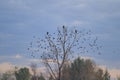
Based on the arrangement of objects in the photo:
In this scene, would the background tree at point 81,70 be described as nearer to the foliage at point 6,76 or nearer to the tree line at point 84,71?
the tree line at point 84,71

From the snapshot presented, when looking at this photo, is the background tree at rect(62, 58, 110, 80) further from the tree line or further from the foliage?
the foliage

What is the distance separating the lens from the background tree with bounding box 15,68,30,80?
87819 millimetres

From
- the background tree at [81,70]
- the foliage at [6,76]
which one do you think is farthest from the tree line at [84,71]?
the foliage at [6,76]

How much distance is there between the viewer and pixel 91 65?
74875mm

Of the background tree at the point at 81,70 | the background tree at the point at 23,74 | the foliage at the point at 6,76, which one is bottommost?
the foliage at the point at 6,76

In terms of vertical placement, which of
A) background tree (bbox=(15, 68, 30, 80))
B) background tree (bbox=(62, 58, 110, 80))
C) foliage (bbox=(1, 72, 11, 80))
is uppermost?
background tree (bbox=(62, 58, 110, 80))

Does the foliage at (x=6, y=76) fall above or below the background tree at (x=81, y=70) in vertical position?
below

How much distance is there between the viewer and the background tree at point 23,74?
288 ft

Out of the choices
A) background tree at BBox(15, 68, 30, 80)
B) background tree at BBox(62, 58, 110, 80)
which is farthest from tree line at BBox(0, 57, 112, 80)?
background tree at BBox(15, 68, 30, 80)

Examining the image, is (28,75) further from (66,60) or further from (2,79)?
(66,60)

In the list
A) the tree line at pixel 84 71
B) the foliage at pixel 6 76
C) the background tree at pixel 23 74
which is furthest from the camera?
the foliage at pixel 6 76

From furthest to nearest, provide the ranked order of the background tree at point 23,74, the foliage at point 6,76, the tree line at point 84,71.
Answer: the foliage at point 6,76 → the background tree at point 23,74 → the tree line at point 84,71

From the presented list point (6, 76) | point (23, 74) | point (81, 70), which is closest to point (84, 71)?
point (81, 70)

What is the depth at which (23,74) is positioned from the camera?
290 ft
